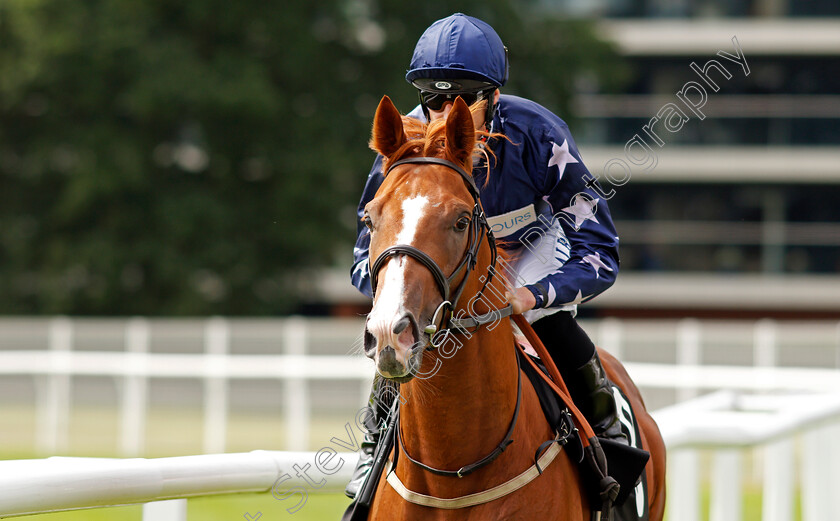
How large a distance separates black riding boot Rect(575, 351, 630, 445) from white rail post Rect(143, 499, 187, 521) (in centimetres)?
125

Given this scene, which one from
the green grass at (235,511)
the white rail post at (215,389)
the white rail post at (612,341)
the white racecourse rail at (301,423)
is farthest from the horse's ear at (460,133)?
the white rail post at (215,389)

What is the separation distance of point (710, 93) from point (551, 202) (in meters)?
25.3

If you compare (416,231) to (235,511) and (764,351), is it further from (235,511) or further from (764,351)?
(764,351)

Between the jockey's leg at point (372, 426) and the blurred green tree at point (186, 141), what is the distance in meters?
15.2

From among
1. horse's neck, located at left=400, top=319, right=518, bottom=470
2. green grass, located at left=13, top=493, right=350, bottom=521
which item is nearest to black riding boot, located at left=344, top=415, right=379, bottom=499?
horse's neck, located at left=400, top=319, right=518, bottom=470

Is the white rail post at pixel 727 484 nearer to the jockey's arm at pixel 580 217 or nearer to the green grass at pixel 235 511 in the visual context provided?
the jockey's arm at pixel 580 217

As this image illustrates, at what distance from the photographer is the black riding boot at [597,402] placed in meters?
3.31

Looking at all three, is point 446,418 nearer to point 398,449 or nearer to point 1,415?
point 398,449

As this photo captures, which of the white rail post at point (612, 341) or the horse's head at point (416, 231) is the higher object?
the white rail post at point (612, 341)

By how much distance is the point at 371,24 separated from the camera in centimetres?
2061

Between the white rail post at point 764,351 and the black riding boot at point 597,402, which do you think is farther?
the white rail post at point 764,351

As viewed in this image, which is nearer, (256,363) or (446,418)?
(446,418)

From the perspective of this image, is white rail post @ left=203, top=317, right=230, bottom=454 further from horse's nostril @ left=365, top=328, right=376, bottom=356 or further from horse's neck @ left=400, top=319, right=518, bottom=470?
horse's nostril @ left=365, top=328, right=376, bottom=356

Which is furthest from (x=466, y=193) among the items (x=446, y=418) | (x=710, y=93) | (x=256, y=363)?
(x=710, y=93)
